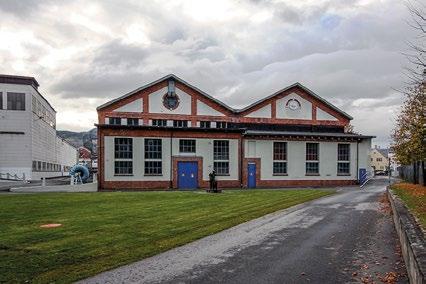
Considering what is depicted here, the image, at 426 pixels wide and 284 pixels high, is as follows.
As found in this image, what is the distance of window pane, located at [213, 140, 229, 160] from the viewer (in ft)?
125

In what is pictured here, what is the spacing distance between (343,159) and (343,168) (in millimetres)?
897

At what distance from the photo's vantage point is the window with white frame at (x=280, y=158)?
130ft

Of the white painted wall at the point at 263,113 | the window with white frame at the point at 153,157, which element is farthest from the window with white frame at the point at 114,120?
the white painted wall at the point at 263,113

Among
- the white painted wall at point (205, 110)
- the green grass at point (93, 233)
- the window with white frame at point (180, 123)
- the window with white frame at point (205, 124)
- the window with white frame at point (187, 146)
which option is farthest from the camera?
the white painted wall at point (205, 110)

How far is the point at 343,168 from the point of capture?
4166 cm

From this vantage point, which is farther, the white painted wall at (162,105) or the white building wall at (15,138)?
the white building wall at (15,138)

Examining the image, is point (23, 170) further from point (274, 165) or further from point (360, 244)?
point (360, 244)

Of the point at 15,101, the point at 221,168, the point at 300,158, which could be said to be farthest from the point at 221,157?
the point at 15,101

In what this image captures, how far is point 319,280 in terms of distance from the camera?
7.42 meters

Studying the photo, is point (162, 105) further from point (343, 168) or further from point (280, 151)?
point (343, 168)

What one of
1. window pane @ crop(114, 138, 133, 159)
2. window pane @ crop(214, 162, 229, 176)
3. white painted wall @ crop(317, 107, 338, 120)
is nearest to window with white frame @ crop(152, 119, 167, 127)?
window pane @ crop(114, 138, 133, 159)

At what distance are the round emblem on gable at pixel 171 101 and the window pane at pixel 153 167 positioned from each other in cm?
649

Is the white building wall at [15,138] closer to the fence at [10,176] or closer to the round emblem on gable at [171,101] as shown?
the fence at [10,176]

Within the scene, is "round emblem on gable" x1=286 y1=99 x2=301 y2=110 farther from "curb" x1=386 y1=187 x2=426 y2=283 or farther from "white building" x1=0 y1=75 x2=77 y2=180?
"white building" x1=0 y1=75 x2=77 y2=180
